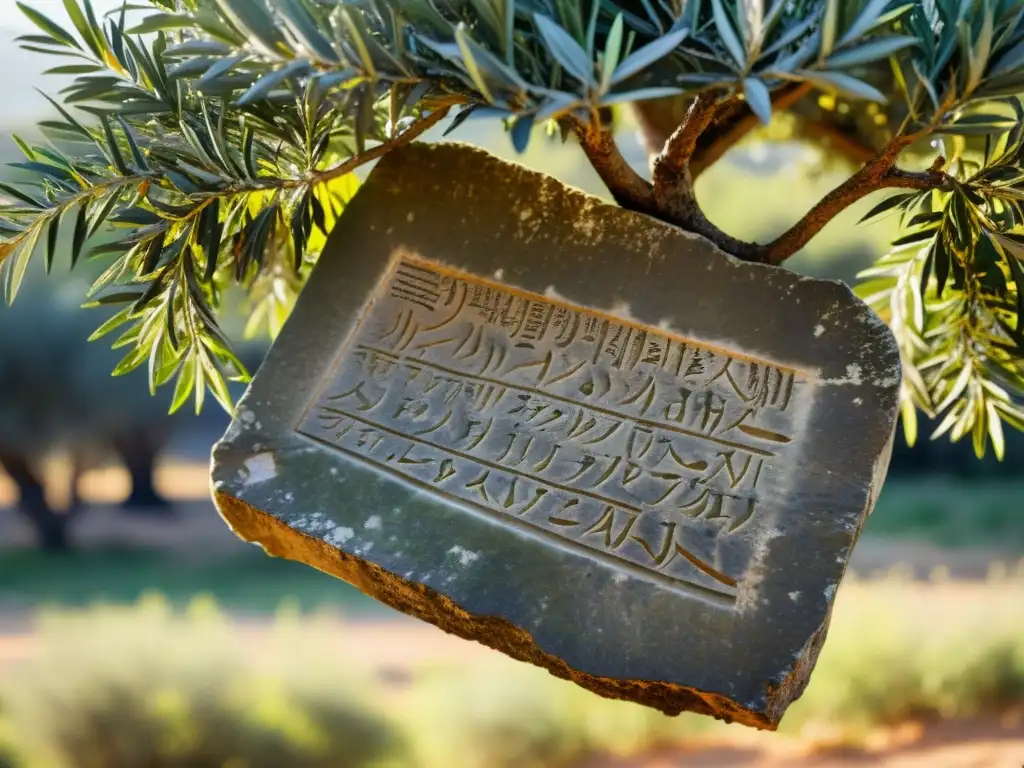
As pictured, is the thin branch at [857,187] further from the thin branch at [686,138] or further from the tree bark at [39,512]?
the tree bark at [39,512]

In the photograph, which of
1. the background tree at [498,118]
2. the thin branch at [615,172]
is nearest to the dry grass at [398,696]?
the background tree at [498,118]

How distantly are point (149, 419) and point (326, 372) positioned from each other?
120 inches

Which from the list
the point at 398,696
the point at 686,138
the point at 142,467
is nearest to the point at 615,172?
the point at 686,138

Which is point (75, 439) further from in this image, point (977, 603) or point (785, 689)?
point (785, 689)

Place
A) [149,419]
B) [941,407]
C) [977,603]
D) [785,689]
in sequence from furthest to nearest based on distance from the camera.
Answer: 1. [149,419]
2. [977,603]
3. [941,407]
4. [785,689]

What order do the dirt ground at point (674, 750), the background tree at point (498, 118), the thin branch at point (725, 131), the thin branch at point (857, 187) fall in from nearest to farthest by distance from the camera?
the background tree at point (498, 118), the thin branch at point (857, 187), the thin branch at point (725, 131), the dirt ground at point (674, 750)

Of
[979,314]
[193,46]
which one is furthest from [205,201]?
[979,314]

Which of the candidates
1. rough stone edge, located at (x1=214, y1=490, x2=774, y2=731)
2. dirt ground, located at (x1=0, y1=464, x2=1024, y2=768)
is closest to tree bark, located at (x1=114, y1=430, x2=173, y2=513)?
dirt ground, located at (x1=0, y1=464, x2=1024, y2=768)

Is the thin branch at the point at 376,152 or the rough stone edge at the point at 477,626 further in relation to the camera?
the thin branch at the point at 376,152

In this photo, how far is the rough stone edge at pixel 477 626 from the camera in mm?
936

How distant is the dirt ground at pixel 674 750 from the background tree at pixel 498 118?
1324 mm

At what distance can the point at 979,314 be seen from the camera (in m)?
1.29

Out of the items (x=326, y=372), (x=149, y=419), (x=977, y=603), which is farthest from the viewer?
(x=149, y=419)

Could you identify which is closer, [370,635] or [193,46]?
[193,46]
